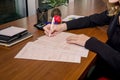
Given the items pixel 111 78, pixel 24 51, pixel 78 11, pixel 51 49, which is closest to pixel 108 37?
pixel 111 78

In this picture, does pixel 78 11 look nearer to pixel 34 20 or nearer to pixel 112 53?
pixel 34 20

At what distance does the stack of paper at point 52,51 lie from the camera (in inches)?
43.3

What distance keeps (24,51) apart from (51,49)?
16 cm

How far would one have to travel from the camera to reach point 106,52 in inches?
45.2

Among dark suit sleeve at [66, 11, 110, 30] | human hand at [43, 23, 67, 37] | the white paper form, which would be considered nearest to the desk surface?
the white paper form

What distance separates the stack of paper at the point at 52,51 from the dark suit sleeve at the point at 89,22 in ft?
0.91

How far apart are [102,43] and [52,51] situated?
0.99 feet

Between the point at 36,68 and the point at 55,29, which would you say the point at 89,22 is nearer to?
the point at 55,29

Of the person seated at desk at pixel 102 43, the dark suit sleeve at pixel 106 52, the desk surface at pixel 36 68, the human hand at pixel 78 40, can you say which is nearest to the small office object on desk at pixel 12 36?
the desk surface at pixel 36 68

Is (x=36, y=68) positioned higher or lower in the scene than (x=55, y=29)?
lower

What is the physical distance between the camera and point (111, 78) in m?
1.36

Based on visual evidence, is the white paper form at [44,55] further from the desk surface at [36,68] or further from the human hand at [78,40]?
the human hand at [78,40]

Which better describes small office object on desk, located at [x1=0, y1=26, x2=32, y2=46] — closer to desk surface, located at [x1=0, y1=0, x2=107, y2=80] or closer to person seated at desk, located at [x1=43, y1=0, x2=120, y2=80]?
desk surface, located at [x1=0, y1=0, x2=107, y2=80]

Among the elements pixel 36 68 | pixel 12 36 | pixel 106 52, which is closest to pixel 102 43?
pixel 106 52
